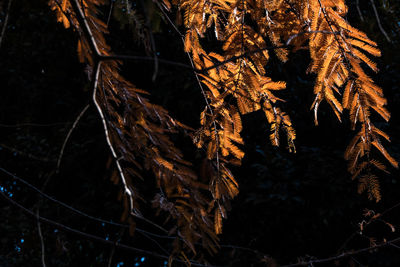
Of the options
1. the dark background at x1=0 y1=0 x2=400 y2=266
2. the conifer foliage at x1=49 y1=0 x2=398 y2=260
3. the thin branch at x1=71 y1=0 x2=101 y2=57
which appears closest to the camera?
the thin branch at x1=71 y1=0 x2=101 y2=57

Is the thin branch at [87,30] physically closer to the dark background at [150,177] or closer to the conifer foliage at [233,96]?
the conifer foliage at [233,96]

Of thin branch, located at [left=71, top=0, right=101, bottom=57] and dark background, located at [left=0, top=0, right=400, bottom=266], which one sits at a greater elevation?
thin branch, located at [left=71, top=0, right=101, bottom=57]

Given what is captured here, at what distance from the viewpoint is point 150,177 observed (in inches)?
169

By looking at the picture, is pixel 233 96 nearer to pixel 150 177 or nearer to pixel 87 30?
pixel 87 30

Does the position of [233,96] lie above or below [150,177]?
above

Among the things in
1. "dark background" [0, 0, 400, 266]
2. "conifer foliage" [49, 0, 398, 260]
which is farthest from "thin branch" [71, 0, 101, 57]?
"dark background" [0, 0, 400, 266]

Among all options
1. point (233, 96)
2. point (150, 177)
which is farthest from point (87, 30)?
point (150, 177)

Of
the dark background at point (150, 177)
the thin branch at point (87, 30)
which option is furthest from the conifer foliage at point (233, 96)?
the dark background at point (150, 177)

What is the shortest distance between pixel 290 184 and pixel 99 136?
8.05 feet

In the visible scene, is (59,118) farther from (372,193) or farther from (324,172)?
(372,193)

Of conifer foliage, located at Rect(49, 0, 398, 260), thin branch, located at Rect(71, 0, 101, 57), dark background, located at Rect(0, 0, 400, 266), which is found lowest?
dark background, located at Rect(0, 0, 400, 266)

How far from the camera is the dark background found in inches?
136

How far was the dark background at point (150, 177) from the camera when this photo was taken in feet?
11.3

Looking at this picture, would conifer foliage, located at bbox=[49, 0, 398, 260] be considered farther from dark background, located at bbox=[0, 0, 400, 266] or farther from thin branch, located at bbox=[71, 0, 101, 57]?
dark background, located at bbox=[0, 0, 400, 266]
